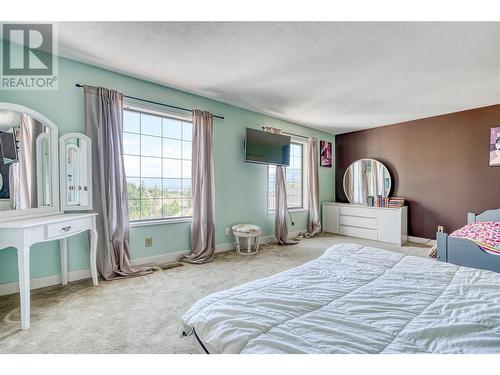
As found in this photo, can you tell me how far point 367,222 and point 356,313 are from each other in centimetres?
419

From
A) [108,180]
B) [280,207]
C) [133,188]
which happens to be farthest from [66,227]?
[280,207]

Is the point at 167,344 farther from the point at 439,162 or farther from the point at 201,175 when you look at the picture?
the point at 439,162

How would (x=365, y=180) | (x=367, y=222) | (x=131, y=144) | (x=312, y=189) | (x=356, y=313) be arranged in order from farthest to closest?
1. (x=365, y=180)
2. (x=312, y=189)
3. (x=367, y=222)
4. (x=131, y=144)
5. (x=356, y=313)

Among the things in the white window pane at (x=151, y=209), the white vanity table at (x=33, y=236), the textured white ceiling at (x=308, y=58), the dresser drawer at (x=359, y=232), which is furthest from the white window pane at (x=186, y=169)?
the dresser drawer at (x=359, y=232)

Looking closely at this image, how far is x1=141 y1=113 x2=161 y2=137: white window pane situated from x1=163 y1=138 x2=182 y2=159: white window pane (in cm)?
15

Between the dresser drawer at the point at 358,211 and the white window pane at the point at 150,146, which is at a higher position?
the white window pane at the point at 150,146

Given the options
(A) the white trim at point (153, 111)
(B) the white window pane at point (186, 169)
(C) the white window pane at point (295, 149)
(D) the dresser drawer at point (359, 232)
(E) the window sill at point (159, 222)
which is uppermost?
(A) the white trim at point (153, 111)

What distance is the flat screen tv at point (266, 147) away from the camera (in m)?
3.95

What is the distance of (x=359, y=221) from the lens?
193 inches

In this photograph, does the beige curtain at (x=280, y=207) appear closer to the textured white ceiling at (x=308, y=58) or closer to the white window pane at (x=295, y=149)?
the white window pane at (x=295, y=149)

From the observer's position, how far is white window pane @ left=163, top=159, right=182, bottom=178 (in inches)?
135

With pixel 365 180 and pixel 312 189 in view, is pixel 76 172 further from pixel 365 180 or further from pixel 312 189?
pixel 365 180

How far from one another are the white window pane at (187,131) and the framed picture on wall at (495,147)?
14.9 feet

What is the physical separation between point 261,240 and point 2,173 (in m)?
3.41
